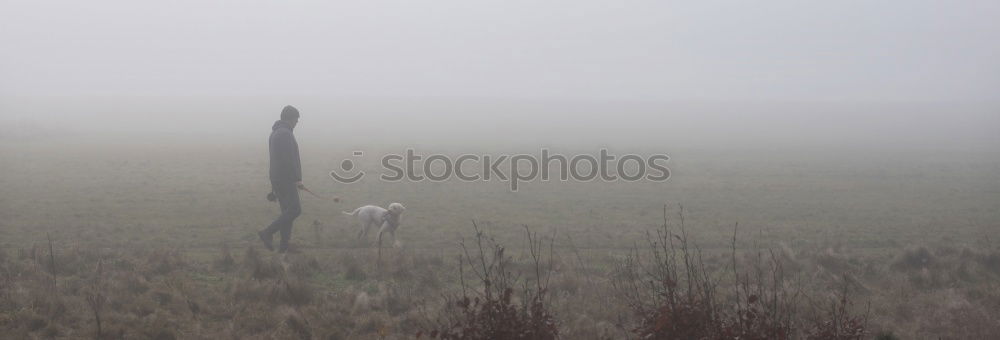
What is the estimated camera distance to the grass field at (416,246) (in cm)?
739

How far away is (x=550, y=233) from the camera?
14.3m

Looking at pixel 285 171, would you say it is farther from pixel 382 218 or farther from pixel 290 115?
pixel 382 218

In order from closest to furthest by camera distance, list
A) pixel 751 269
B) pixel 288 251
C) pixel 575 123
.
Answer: pixel 751 269, pixel 288 251, pixel 575 123

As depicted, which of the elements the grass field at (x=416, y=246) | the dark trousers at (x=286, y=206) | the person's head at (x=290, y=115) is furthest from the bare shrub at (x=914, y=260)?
the person's head at (x=290, y=115)

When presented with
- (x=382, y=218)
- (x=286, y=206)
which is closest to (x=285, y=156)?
(x=286, y=206)

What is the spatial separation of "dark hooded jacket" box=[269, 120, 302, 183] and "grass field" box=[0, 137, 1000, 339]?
1040mm

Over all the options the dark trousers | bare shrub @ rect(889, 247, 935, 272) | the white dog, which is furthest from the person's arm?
bare shrub @ rect(889, 247, 935, 272)

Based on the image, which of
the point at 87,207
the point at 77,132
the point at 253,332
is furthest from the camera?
the point at 77,132

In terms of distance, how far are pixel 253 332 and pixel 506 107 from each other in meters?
122

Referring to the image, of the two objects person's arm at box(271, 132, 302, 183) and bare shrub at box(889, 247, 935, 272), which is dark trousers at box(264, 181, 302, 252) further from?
bare shrub at box(889, 247, 935, 272)

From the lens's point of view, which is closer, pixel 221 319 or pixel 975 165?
pixel 221 319

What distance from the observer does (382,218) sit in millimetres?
11961

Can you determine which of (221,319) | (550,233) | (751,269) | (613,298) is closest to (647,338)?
(613,298)

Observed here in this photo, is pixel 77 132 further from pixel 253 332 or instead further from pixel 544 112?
pixel 544 112
